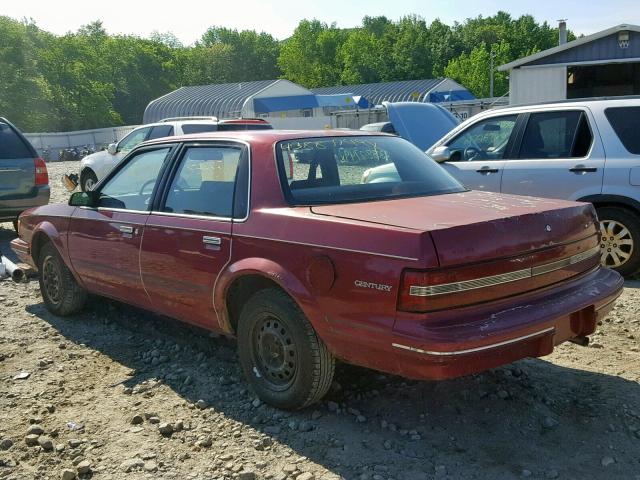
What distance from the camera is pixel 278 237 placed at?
12.1ft

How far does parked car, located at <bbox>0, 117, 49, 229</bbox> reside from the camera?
928cm

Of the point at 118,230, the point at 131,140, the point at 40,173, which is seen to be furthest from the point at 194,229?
the point at 131,140

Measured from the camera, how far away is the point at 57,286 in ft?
19.3

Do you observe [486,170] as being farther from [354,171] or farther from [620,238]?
[354,171]

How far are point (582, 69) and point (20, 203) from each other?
18.6 metres

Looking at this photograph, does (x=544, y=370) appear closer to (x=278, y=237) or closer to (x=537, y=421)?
(x=537, y=421)

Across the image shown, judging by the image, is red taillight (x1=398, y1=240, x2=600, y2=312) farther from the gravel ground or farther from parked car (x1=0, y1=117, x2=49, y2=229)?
parked car (x1=0, y1=117, x2=49, y2=229)

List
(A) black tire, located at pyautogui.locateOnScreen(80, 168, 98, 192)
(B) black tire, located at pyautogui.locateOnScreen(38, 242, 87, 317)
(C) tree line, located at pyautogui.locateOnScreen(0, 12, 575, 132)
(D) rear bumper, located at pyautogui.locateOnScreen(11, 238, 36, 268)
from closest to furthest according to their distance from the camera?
(B) black tire, located at pyautogui.locateOnScreen(38, 242, 87, 317) → (D) rear bumper, located at pyautogui.locateOnScreen(11, 238, 36, 268) → (A) black tire, located at pyautogui.locateOnScreen(80, 168, 98, 192) → (C) tree line, located at pyautogui.locateOnScreen(0, 12, 575, 132)

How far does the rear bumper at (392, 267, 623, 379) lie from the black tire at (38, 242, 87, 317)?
353 centimetres


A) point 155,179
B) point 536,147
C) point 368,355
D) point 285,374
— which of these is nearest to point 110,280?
point 155,179

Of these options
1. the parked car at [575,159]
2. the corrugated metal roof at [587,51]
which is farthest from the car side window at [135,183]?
the corrugated metal roof at [587,51]

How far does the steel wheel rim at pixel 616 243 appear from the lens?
659 cm

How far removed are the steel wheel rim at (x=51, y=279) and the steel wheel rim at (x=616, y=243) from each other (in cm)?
508

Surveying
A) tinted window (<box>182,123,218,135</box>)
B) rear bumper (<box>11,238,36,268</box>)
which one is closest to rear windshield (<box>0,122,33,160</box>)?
rear bumper (<box>11,238,36,268</box>)
